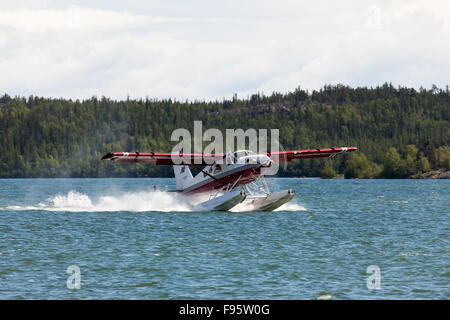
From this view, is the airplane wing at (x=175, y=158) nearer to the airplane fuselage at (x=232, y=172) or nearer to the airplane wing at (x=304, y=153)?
the airplane fuselage at (x=232, y=172)

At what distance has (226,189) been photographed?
32.0 m

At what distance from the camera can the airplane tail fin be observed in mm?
35025

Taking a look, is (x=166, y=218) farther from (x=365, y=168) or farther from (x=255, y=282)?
(x=365, y=168)

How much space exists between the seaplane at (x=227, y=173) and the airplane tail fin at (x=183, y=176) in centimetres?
14

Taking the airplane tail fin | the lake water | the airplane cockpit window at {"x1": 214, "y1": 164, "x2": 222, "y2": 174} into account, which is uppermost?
the airplane cockpit window at {"x1": 214, "y1": 164, "x2": 222, "y2": 174}

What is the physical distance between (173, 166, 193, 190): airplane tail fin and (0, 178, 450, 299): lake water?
106 inches

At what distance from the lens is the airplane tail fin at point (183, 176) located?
35025mm

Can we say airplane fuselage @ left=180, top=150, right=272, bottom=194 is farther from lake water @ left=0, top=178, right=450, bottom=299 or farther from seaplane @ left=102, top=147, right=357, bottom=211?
lake water @ left=0, top=178, right=450, bottom=299

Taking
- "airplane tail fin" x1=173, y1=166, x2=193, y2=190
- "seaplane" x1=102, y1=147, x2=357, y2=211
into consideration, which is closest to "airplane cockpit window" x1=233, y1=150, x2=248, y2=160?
"seaplane" x1=102, y1=147, x2=357, y2=211

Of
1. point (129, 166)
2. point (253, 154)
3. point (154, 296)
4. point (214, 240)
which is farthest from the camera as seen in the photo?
point (129, 166)

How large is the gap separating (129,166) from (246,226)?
171 m

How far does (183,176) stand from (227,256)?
53.1ft

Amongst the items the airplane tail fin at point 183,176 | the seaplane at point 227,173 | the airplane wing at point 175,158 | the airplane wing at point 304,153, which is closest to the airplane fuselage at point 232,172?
the seaplane at point 227,173
